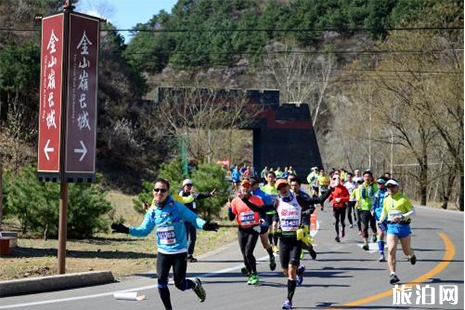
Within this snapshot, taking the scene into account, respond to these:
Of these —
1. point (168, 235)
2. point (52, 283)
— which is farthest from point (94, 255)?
point (168, 235)

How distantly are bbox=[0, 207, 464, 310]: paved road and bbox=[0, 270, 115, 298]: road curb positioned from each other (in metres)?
0.24

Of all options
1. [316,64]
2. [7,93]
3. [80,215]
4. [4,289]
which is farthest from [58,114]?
[316,64]

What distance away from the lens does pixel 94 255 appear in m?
16.8

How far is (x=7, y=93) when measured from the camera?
130ft

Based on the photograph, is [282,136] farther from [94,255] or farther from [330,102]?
[94,255]

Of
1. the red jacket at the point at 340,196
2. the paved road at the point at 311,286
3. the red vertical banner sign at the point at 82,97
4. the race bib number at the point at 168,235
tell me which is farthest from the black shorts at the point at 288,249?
the red jacket at the point at 340,196

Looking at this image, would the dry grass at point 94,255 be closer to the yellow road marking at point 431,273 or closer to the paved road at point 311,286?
the paved road at point 311,286

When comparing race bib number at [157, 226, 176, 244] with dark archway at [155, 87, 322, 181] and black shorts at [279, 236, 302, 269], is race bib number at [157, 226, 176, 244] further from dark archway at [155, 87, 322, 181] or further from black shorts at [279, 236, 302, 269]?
dark archway at [155, 87, 322, 181]

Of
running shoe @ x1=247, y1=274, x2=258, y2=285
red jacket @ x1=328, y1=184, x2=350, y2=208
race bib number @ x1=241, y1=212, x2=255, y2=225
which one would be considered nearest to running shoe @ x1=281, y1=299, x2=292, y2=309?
running shoe @ x1=247, y1=274, x2=258, y2=285

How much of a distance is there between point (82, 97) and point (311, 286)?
5.65 m

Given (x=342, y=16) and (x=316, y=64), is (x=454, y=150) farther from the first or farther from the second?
(x=342, y=16)

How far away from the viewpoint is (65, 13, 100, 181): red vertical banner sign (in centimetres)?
1360

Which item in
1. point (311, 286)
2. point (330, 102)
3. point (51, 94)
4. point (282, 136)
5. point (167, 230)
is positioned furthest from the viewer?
point (330, 102)

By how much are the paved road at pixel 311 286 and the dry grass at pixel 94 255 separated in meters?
1.21
